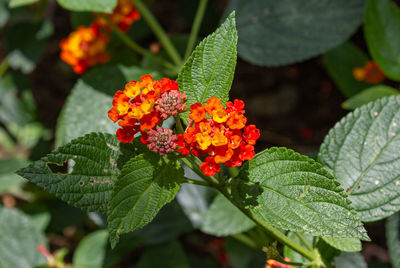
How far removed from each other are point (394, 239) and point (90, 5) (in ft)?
5.02

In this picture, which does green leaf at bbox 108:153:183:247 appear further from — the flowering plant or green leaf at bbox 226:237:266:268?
green leaf at bbox 226:237:266:268

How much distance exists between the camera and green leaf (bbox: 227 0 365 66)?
1.99m

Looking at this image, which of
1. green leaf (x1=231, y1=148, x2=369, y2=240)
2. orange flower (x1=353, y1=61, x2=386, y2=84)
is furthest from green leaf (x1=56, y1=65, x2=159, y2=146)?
orange flower (x1=353, y1=61, x2=386, y2=84)

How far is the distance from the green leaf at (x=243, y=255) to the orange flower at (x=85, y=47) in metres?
1.18

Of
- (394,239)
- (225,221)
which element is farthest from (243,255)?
(394,239)

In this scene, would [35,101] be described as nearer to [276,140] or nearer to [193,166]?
[276,140]

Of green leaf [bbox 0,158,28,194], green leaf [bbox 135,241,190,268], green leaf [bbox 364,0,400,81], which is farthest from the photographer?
green leaf [bbox 0,158,28,194]

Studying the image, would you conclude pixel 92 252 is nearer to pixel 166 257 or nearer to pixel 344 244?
pixel 166 257

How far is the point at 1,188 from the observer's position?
244cm

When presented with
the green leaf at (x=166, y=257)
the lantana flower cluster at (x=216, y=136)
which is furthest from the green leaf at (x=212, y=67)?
the green leaf at (x=166, y=257)

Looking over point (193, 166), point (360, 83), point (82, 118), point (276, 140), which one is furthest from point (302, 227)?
point (276, 140)

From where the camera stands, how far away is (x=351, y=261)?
185 cm

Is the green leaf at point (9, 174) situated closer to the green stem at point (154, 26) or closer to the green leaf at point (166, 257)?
the green leaf at point (166, 257)

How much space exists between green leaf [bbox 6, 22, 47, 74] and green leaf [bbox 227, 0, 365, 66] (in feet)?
4.37
